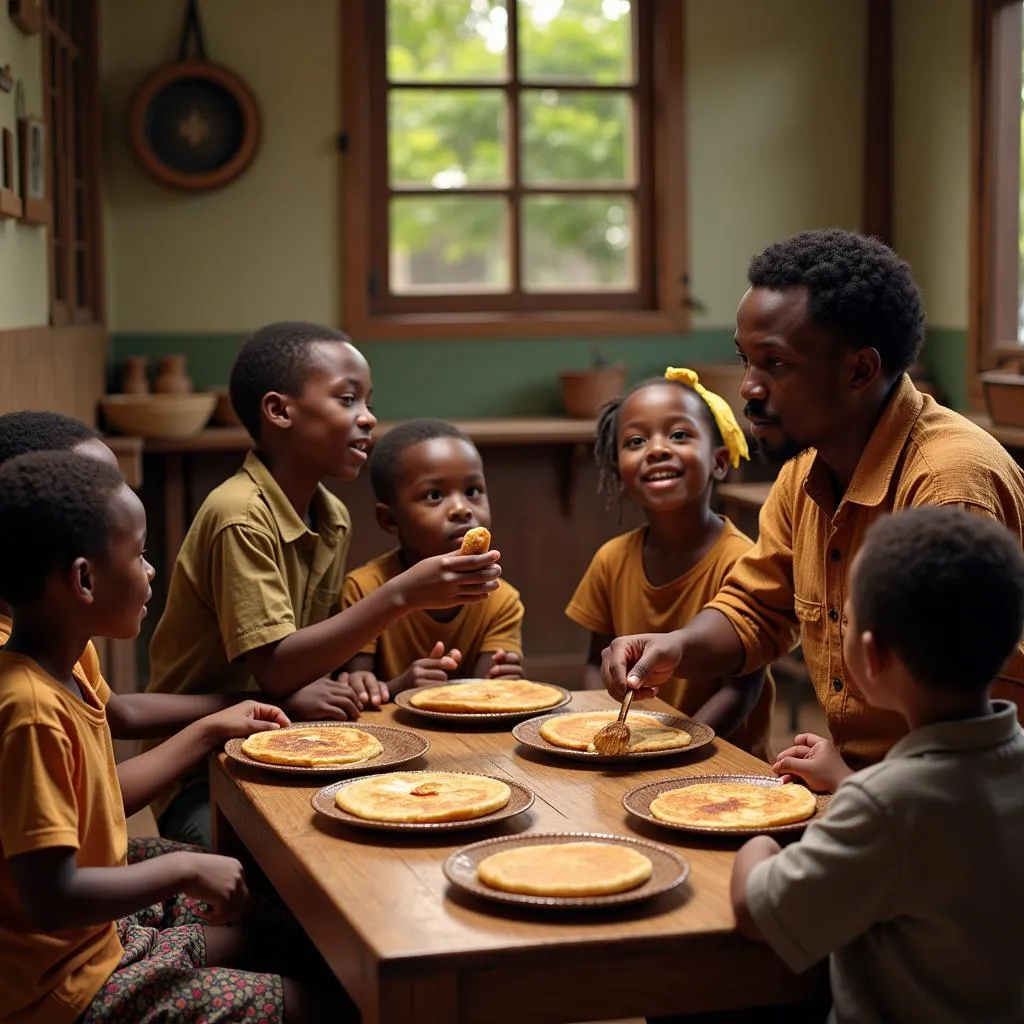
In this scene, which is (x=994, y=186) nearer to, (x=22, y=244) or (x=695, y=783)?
(x=22, y=244)

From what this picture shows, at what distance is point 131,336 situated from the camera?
211 inches

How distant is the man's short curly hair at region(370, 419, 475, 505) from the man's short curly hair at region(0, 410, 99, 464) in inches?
29.4

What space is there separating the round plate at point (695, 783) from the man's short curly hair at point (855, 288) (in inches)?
25.4

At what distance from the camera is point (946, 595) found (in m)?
1.40

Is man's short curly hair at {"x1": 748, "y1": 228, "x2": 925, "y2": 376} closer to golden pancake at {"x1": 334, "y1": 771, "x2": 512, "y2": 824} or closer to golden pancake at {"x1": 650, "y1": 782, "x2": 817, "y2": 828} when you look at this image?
golden pancake at {"x1": 650, "y1": 782, "x2": 817, "y2": 828}

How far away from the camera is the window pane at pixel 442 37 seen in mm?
5484

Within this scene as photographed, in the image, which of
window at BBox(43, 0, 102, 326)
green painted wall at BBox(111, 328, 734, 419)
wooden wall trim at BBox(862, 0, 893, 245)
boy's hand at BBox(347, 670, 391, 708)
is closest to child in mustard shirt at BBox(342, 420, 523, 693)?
boy's hand at BBox(347, 670, 391, 708)

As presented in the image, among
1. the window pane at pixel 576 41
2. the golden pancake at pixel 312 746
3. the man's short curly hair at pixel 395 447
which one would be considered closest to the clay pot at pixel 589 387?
the window pane at pixel 576 41

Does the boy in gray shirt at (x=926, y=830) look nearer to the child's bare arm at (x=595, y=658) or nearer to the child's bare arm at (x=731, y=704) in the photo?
the child's bare arm at (x=731, y=704)

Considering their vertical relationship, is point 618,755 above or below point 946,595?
below

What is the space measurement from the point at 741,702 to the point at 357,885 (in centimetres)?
115

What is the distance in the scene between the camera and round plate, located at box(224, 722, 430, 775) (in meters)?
1.93

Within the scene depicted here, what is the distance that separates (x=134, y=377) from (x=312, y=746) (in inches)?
128

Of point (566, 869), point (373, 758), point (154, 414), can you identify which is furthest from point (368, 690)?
point (154, 414)
